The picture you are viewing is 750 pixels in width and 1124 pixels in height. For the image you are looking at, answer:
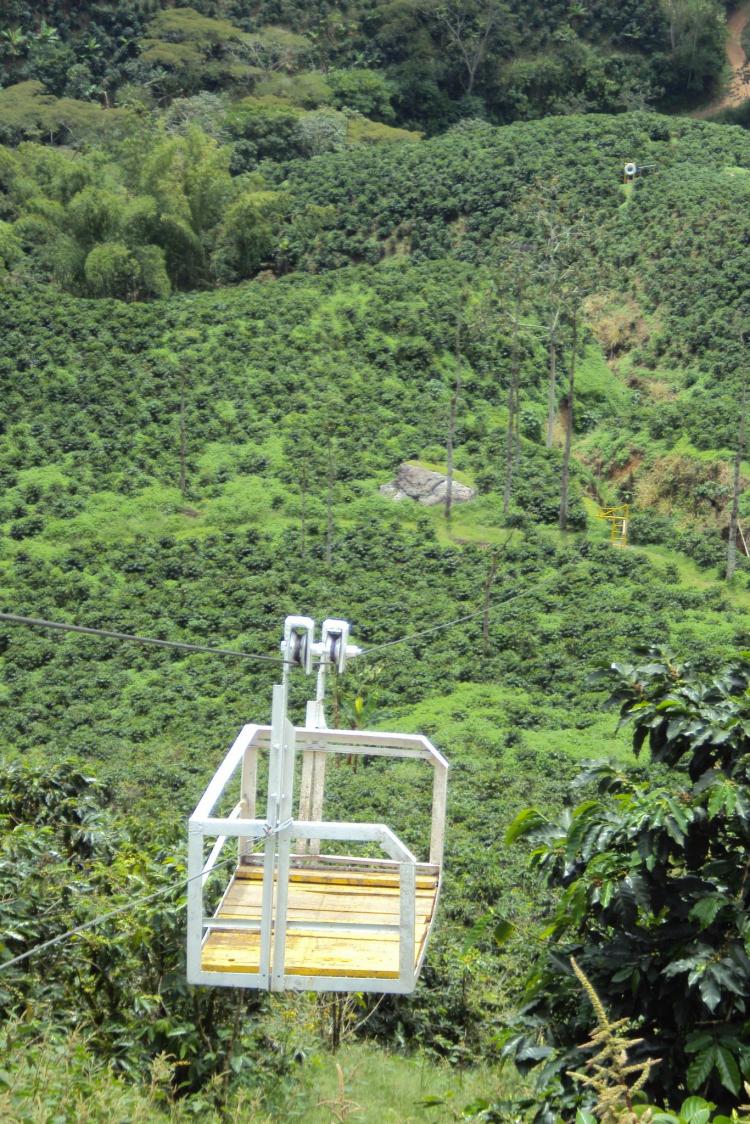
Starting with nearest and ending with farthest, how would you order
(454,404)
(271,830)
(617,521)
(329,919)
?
(271,830), (329,919), (617,521), (454,404)

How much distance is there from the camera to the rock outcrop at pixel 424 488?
116ft

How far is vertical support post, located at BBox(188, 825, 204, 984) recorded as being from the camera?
688cm

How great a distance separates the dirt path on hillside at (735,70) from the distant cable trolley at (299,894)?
67.6 m

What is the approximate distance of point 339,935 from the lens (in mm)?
7527

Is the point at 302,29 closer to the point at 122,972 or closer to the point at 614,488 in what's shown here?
the point at 614,488

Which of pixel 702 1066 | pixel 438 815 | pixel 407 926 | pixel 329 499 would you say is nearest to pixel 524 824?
pixel 407 926

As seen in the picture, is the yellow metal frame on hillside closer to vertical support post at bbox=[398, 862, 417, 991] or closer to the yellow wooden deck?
the yellow wooden deck

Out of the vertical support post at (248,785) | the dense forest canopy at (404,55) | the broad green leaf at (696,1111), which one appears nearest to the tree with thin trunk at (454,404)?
the vertical support post at (248,785)

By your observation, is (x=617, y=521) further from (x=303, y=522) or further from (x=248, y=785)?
(x=248, y=785)

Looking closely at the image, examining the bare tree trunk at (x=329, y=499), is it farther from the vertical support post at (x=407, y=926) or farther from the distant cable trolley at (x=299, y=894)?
the vertical support post at (x=407, y=926)

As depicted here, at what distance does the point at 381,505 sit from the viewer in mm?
35062

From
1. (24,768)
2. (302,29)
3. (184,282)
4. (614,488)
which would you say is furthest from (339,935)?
(302,29)

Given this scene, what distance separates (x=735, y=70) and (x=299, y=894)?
233 feet

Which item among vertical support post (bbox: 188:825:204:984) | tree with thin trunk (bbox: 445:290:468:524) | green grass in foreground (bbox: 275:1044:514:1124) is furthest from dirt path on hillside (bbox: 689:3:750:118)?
vertical support post (bbox: 188:825:204:984)
